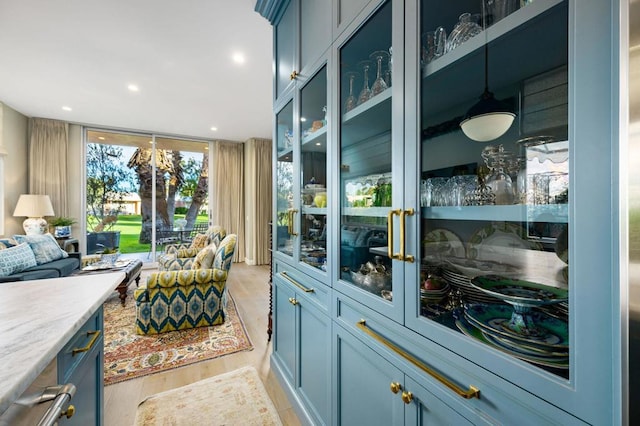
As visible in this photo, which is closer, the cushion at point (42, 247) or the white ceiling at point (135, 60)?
the white ceiling at point (135, 60)

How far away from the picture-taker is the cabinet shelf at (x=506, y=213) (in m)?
0.59

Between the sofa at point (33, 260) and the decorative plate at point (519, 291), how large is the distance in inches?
162

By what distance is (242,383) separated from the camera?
201 centimetres

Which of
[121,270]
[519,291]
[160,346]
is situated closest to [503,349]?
[519,291]

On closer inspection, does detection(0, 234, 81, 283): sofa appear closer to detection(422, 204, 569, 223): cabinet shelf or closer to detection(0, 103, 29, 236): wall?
detection(0, 103, 29, 236): wall

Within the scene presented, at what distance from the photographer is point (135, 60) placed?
3055 mm

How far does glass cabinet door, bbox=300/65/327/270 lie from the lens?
149 cm

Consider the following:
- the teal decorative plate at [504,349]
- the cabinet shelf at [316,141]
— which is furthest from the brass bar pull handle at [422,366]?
the cabinet shelf at [316,141]

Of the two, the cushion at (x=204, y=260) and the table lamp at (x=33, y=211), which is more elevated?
the table lamp at (x=33, y=211)

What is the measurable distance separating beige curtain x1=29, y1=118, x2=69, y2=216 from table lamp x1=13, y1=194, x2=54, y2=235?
1.69 ft

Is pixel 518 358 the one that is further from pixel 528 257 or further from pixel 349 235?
pixel 349 235

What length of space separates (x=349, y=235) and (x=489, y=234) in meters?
0.63

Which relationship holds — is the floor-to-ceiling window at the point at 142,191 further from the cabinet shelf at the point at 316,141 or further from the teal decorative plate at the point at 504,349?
the teal decorative plate at the point at 504,349

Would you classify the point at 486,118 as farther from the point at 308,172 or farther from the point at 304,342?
the point at 304,342
